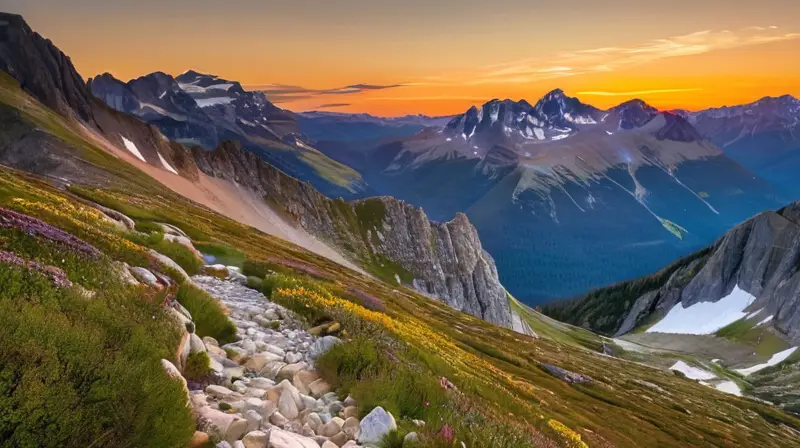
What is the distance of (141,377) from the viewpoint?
748cm

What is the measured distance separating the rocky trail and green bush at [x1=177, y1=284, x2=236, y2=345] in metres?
0.41

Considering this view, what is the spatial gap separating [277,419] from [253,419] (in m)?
0.58

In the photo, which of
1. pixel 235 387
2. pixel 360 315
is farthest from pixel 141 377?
pixel 360 315

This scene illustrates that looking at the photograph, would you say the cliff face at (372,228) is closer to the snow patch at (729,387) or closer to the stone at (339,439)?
the snow patch at (729,387)

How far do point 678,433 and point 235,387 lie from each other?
66312 mm

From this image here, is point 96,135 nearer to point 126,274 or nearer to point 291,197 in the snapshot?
point 291,197

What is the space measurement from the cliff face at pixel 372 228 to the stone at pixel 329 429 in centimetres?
14854

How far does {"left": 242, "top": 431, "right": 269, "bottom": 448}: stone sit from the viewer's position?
8.10 metres

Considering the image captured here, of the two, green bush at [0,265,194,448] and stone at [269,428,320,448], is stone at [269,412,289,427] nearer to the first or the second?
stone at [269,428,320,448]

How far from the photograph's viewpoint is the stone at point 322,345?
42.0ft

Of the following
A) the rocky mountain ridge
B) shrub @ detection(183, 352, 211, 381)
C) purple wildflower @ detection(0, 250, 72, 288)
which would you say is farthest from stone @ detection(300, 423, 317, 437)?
the rocky mountain ridge

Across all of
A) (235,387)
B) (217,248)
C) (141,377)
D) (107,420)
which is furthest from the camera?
(217,248)

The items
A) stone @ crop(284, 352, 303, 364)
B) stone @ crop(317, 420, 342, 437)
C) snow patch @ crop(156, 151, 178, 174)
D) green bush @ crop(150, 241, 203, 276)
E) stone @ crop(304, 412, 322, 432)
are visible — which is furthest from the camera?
snow patch @ crop(156, 151, 178, 174)

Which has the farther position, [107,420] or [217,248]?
[217,248]
